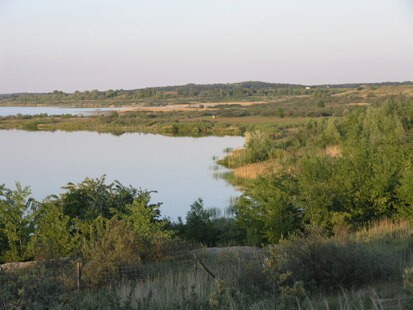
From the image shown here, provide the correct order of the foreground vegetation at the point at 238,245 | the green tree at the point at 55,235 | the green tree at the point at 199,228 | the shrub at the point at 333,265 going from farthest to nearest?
the green tree at the point at 199,228, the green tree at the point at 55,235, the shrub at the point at 333,265, the foreground vegetation at the point at 238,245

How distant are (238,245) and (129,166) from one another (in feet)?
64.6

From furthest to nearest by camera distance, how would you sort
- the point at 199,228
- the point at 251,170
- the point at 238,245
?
the point at 251,170 < the point at 199,228 < the point at 238,245

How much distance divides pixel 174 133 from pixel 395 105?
31.9 meters

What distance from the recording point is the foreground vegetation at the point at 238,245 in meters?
5.06

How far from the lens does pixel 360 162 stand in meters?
13.8

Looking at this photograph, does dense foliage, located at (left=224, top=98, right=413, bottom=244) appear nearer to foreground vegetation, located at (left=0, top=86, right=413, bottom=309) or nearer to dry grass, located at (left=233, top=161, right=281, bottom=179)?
foreground vegetation, located at (left=0, top=86, right=413, bottom=309)

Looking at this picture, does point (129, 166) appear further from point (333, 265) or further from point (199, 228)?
point (333, 265)

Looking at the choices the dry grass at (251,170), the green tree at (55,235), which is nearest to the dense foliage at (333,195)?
the green tree at (55,235)

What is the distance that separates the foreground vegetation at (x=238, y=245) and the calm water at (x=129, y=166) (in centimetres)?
615

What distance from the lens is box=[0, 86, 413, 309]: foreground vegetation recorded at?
16.6 ft

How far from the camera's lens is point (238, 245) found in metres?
12.9

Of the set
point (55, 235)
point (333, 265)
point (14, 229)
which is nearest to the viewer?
point (333, 265)

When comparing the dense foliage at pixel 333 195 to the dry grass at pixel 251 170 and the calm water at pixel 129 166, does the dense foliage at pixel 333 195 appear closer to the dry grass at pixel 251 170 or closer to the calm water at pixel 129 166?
the calm water at pixel 129 166

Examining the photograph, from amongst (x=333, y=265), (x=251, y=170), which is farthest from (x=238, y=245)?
(x=251, y=170)
